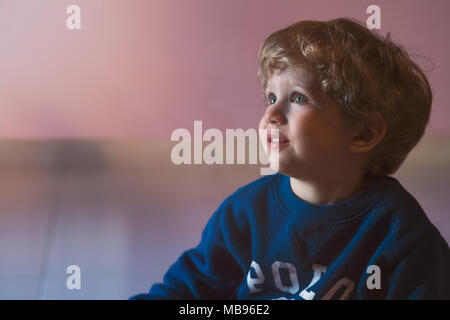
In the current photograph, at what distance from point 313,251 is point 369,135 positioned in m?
0.22

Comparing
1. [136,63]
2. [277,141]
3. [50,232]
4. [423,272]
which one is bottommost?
[423,272]

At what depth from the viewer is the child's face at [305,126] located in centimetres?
88

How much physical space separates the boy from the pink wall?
0.33ft

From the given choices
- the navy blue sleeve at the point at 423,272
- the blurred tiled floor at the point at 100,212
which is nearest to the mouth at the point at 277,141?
the blurred tiled floor at the point at 100,212

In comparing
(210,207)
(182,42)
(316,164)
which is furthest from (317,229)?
(182,42)

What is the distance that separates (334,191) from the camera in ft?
3.01

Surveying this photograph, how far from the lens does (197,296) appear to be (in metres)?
0.97

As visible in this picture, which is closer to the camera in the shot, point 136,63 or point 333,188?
point 333,188

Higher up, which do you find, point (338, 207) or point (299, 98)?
point (299, 98)

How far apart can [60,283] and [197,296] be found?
0.28 meters

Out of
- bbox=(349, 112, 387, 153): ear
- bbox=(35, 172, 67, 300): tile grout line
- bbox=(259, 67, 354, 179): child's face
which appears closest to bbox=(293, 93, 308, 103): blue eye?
bbox=(259, 67, 354, 179): child's face

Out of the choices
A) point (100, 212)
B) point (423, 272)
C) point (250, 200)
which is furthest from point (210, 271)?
point (423, 272)

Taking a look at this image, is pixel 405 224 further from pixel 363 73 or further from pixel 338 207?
pixel 363 73
